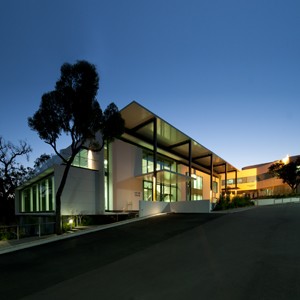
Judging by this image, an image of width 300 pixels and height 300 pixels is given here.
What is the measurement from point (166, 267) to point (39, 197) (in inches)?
684

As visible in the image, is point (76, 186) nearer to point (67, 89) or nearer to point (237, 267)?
point (67, 89)

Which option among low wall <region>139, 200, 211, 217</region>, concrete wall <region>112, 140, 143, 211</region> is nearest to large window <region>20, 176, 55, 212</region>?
concrete wall <region>112, 140, 143, 211</region>

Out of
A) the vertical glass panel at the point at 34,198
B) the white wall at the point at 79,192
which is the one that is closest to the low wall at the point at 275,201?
the white wall at the point at 79,192

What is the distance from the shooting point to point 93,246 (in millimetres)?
9695

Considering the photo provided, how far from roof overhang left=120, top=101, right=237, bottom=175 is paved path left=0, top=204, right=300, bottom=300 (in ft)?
40.8

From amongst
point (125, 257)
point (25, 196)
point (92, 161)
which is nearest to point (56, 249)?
point (125, 257)

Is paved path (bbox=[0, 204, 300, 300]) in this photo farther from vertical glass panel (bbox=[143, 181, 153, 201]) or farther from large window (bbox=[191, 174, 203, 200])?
large window (bbox=[191, 174, 203, 200])

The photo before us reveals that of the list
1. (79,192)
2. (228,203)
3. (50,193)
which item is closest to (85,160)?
(79,192)

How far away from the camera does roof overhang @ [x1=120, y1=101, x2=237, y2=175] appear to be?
21.4 metres

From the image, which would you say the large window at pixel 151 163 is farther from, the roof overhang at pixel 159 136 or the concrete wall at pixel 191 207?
the concrete wall at pixel 191 207

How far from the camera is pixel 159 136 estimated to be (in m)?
26.8

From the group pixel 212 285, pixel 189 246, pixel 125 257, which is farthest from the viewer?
pixel 189 246

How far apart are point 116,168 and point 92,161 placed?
82.9 inches

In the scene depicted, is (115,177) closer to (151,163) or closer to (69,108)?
(151,163)
